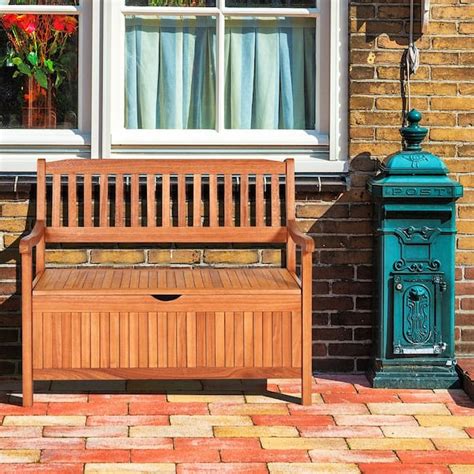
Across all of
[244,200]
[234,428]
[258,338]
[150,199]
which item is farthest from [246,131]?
[234,428]

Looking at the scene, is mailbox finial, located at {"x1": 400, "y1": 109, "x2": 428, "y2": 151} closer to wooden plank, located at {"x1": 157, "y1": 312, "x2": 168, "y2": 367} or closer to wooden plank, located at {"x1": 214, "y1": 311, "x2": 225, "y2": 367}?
wooden plank, located at {"x1": 214, "y1": 311, "x2": 225, "y2": 367}

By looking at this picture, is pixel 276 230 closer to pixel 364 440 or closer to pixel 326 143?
pixel 326 143

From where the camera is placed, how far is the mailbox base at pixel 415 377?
243 inches

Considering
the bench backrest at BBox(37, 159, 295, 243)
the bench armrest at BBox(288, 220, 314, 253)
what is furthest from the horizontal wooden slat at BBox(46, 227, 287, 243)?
the bench armrest at BBox(288, 220, 314, 253)

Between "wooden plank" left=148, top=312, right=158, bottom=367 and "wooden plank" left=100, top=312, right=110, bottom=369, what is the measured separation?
0.19 meters

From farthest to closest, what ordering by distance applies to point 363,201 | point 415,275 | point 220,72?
point 220,72 < point 363,201 < point 415,275

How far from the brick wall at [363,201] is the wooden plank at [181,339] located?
722 millimetres

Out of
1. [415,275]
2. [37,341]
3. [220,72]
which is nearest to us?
[37,341]

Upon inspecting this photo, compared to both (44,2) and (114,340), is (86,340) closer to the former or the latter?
(114,340)

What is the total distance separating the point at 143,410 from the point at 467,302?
183 cm

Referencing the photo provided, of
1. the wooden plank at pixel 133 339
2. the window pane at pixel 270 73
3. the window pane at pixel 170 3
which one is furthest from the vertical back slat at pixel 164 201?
the window pane at pixel 170 3

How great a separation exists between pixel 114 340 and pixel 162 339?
0.22 meters

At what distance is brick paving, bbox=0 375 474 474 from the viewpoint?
4910 mm

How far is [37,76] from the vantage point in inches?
257
